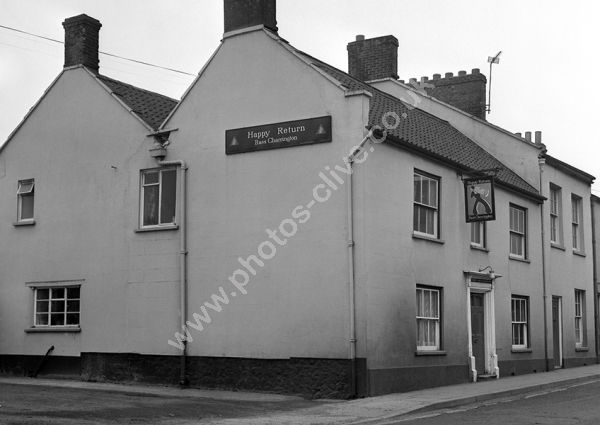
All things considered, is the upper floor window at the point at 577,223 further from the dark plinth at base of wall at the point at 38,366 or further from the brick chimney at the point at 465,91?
the dark plinth at base of wall at the point at 38,366

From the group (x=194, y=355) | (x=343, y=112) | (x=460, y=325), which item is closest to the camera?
(x=343, y=112)

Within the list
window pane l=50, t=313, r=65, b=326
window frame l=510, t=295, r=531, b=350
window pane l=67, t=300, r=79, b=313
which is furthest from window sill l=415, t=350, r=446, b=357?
window pane l=50, t=313, r=65, b=326

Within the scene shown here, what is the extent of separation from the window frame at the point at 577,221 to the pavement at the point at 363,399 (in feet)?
27.1

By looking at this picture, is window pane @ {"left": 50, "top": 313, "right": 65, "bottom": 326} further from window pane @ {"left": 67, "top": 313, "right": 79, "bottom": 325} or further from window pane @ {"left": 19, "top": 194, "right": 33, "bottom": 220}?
window pane @ {"left": 19, "top": 194, "right": 33, "bottom": 220}

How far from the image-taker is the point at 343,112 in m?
20.0

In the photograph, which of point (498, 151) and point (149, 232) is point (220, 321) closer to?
point (149, 232)

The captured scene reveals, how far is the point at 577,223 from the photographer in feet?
109

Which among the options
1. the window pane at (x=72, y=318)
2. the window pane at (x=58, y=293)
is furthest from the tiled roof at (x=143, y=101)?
the window pane at (x=72, y=318)

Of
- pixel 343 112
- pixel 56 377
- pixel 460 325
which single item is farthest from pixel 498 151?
pixel 56 377

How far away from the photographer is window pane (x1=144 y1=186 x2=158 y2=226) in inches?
896

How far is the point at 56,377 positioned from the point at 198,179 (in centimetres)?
678

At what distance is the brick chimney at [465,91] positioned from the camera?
106 feet

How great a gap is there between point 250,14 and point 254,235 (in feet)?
18.2

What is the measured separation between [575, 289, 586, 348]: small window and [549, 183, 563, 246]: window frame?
2844mm
